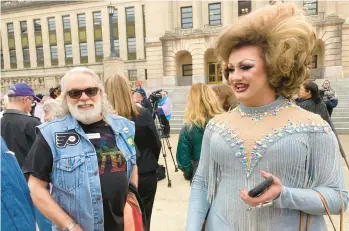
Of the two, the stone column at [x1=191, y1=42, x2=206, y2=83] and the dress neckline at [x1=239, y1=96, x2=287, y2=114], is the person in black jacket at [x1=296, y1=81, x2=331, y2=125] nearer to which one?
the dress neckline at [x1=239, y1=96, x2=287, y2=114]

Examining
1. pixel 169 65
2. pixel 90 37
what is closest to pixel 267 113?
pixel 169 65

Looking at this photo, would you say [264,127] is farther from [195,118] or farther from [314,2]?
[314,2]

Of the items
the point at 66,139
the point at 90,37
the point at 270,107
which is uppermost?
the point at 90,37

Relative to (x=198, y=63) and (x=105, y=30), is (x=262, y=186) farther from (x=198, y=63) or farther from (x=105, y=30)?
(x=105, y=30)

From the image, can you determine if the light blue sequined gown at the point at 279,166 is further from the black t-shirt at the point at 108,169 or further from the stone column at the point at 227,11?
the stone column at the point at 227,11

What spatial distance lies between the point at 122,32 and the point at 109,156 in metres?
44.3

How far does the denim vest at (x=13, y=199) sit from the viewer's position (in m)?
1.53

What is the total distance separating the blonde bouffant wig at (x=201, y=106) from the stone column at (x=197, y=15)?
29441 millimetres

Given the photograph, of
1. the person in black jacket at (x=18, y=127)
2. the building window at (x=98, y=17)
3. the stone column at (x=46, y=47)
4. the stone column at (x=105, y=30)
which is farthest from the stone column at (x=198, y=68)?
the person in black jacket at (x=18, y=127)

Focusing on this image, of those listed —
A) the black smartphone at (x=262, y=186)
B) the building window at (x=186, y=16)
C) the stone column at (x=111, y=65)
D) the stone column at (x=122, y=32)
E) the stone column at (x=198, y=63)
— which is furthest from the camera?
the stone column at (x=122, y=32)

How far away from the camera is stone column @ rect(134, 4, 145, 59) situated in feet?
140

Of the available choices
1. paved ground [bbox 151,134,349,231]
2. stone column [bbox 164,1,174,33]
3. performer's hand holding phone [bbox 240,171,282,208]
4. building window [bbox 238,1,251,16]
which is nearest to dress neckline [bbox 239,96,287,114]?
performer's hand holding phone [bbox 240,171,282,208]

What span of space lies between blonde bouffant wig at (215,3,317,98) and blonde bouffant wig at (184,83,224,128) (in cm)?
216

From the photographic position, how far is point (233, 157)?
1.50 meters
